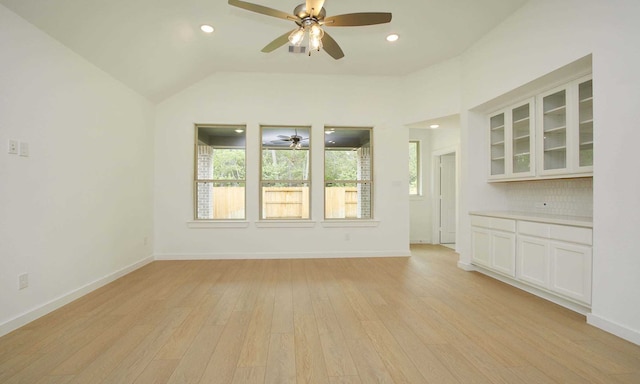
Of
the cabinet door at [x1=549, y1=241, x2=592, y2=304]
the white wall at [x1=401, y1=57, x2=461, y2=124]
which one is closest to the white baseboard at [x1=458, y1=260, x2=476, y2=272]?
the cabinet door at [x1=549, y1=241, x2=592, y2=304]

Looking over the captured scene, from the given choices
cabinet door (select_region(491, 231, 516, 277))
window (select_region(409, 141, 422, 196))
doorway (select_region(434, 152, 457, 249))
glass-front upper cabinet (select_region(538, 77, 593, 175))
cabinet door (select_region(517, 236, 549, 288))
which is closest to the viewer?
glass-front upper cabinet (select_region(538, 77, 593, 175))

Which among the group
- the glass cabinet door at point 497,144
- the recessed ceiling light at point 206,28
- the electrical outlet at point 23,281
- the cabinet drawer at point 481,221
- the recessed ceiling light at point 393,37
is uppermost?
the recessed ceiling light at point 393,37

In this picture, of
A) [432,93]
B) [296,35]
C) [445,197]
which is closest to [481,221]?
[432,93]

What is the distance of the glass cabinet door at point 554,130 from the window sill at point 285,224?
3368 mm

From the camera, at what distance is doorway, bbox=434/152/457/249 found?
6277mm

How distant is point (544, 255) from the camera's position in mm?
2852

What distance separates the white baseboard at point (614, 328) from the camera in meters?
2.07

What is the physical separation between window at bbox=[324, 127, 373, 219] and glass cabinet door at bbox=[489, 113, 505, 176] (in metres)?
1.92

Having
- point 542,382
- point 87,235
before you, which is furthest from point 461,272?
point 87,235

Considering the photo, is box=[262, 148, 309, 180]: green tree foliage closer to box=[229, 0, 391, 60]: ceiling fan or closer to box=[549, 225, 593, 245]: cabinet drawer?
box=[229, 0, 391, 60]: ceiling fan

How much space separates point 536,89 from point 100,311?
206 inches

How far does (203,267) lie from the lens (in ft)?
13.7

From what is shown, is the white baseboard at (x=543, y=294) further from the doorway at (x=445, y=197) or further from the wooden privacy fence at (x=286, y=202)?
the doorway at (x=445, y=197)

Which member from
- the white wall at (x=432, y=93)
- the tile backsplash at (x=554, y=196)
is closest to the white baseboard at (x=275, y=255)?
the tile backsplash at (x=554, y=196)
